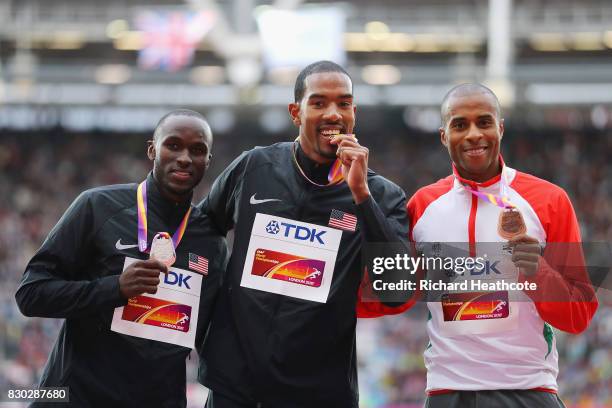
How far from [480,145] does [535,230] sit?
43cm

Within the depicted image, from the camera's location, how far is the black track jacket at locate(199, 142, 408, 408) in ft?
12.6

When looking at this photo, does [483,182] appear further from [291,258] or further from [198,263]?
[198,263]

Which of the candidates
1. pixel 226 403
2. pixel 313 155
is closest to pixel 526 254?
pixel 313 155

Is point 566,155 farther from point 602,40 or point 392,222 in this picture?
point 392,222

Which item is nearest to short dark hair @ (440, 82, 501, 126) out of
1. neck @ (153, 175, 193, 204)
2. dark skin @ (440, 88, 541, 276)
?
dark skin @ (440, 88, 541, 276)

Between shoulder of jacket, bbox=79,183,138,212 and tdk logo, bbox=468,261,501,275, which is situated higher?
shoulder of jacket, bbox=79,183,138,212

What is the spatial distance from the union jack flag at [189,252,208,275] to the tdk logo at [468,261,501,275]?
1269 mm

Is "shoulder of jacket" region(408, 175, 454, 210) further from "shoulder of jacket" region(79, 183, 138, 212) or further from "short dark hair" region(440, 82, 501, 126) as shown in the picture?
"shoulder of jacket" region(79, 183, 138, 212)

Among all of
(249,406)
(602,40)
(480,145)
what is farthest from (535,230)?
(602,40)

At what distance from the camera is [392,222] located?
12.5ft

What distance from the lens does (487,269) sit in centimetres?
368

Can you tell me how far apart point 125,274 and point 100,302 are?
17 centimetres

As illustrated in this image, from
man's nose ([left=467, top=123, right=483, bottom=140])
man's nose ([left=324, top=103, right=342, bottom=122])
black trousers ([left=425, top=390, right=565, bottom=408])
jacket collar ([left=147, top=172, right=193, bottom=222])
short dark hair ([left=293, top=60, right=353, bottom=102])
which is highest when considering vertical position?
short dark hair ([left=293, top=60, right=353, bottom=102])

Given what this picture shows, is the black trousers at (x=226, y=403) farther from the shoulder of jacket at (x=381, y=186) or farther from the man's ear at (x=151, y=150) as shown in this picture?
the man's ear at (x=151, y=150)
